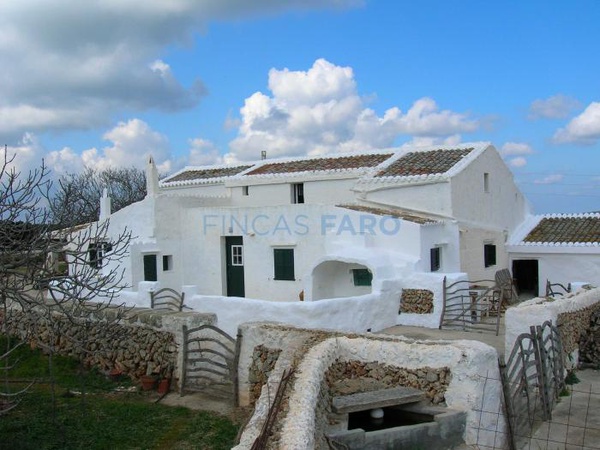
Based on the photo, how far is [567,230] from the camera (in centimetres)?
2248

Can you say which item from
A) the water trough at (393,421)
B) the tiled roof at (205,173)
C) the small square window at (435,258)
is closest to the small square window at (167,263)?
the tiled roof at (205,173)

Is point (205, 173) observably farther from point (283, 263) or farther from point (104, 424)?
point (104, 424)

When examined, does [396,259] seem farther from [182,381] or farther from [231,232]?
[182,381]

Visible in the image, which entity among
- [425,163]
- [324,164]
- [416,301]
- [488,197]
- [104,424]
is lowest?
[104,424]

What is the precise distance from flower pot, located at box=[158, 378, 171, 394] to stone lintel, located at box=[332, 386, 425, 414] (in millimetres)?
4595

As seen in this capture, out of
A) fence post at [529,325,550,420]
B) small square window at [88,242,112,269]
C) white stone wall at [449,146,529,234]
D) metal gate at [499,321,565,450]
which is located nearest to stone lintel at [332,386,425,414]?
metal gate at [499,321,565,450]

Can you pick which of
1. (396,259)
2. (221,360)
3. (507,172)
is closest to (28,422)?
(221,360)

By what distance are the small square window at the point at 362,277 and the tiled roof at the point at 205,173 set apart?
33.4 ft

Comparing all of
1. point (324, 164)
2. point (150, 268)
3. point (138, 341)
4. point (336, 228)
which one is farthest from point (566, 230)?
point (138, 341)

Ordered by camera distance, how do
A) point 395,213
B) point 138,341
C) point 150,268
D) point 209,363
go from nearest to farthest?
1. point 209,363
2. point 138,341
3. point 395,213
4. point 150,268

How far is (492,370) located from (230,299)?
7.17 meters

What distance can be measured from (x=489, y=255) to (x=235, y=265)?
30.3ft

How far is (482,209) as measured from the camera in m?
21.4

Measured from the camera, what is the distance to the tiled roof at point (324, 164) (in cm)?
2272
